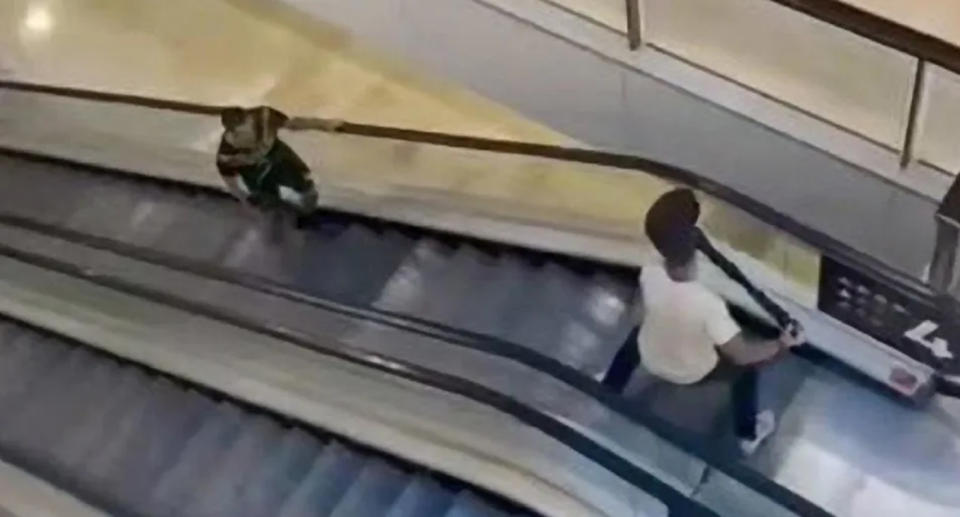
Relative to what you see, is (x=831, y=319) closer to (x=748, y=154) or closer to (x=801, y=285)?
(x=801, y=285)

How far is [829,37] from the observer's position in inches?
213

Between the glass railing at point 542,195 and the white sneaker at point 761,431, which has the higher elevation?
the glass railing at point 542,195

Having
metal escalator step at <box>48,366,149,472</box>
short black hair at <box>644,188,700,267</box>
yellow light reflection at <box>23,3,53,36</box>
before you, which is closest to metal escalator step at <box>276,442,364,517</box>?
metal escalator step at <box>48,366,149,472</box>

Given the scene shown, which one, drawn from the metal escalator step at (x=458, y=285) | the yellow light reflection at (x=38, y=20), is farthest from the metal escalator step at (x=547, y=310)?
the yellow light reflection at (x=38, y=20)

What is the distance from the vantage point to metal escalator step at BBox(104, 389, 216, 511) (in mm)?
6078

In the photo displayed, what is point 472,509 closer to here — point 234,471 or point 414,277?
point 234,471

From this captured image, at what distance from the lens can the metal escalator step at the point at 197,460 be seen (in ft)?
19.6

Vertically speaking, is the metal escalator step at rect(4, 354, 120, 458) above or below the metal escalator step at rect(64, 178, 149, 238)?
below

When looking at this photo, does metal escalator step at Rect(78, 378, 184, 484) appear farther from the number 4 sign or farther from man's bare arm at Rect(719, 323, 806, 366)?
the number 4 sign

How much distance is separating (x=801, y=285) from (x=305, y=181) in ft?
6.70

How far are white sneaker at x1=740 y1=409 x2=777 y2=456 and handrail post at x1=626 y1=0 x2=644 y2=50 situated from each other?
4.45 feet

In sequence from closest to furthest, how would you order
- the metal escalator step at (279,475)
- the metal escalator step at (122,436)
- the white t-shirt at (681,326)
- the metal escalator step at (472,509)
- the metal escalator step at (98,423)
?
1. the white t-shirt at (681,326)
2. the metal escalator step at (472,509)
3. the metal escalator step at (279,475)
4. the metal escalator step at (122,436)
5. the metal escalator step at (98,423)

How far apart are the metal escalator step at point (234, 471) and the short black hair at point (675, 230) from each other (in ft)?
5.96

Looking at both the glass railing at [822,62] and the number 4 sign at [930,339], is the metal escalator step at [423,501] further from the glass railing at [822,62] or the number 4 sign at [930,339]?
the glass railing at [822,62]
